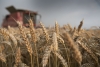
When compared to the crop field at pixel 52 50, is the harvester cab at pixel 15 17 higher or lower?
higher

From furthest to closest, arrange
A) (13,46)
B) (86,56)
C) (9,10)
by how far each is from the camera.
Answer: (9,10)
(13,46)
(86,56)

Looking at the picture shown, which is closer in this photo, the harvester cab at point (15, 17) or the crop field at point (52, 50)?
the crop field at point (52, 50)

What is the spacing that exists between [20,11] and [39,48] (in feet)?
55.3

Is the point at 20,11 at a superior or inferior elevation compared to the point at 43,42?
superior

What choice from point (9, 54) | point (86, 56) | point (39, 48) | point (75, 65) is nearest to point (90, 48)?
point (86, 56)

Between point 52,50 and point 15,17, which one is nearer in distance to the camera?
point 52,50

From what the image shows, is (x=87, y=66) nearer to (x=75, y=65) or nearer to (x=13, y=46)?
(x=75, y=65)

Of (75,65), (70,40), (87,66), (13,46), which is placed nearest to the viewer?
(70,40)

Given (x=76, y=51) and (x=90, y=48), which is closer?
(x=76, y=51)

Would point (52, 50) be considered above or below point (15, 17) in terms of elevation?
below

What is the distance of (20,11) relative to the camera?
1878cm

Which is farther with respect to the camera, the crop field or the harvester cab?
the harvester cab

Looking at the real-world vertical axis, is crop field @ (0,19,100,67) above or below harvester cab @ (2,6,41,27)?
below

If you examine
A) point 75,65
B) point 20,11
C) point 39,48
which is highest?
point 20,11
